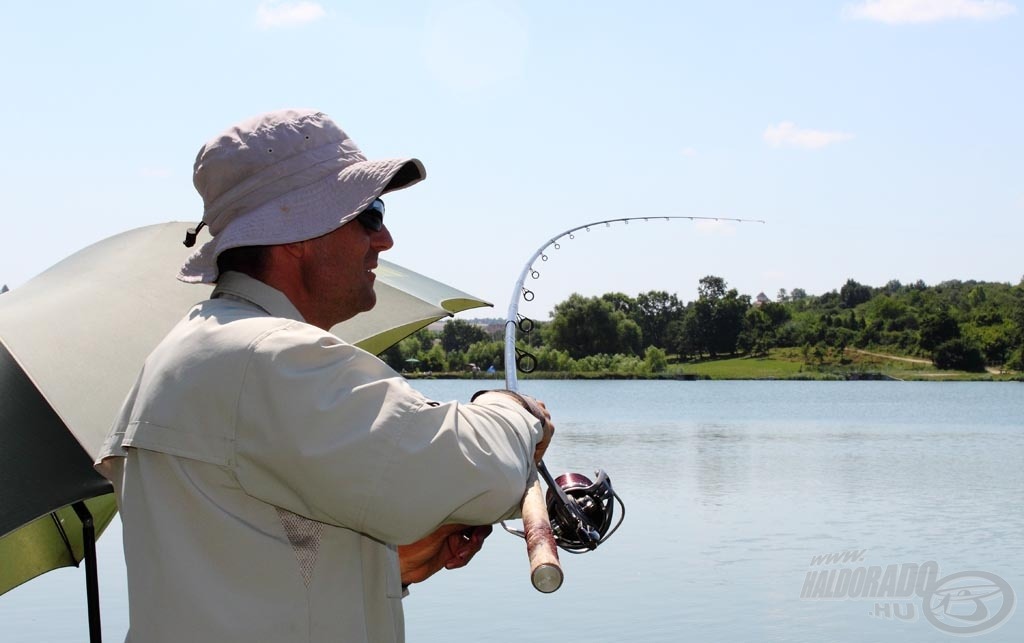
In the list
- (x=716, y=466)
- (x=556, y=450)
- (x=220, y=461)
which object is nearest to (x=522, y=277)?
(x=220, y=461)

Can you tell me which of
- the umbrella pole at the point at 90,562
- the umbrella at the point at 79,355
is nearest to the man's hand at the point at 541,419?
the umbrella at the point at 79,355

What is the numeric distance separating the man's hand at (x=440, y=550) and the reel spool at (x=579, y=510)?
0.35m

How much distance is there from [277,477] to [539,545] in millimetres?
427

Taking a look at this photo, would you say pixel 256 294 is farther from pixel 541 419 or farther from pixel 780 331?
pixel 780 331

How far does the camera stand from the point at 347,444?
1.45 metres

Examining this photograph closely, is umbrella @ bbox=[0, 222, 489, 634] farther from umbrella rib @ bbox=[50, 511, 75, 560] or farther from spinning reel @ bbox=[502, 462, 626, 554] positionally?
spinning reel @ bbox=[502, 462, 626, 554]

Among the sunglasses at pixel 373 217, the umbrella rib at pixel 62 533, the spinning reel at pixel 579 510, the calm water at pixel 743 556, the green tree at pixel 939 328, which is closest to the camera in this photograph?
the sunglasses at pixel 373 217

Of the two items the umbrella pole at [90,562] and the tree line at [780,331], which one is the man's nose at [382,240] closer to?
the umbrella pole at [90,562]

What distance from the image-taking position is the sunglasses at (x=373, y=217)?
1.78 metres

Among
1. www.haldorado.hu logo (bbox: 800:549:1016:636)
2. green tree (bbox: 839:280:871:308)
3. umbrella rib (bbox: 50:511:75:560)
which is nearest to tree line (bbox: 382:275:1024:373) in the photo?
green tree (bbox: 839:280:871:308)

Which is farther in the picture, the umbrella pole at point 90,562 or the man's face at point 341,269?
the umbrella pole at point 90,562

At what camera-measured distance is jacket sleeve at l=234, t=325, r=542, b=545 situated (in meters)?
1.46

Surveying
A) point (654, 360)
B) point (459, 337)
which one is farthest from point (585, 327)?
point (654, 360)

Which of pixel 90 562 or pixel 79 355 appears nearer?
pixel 79 355
